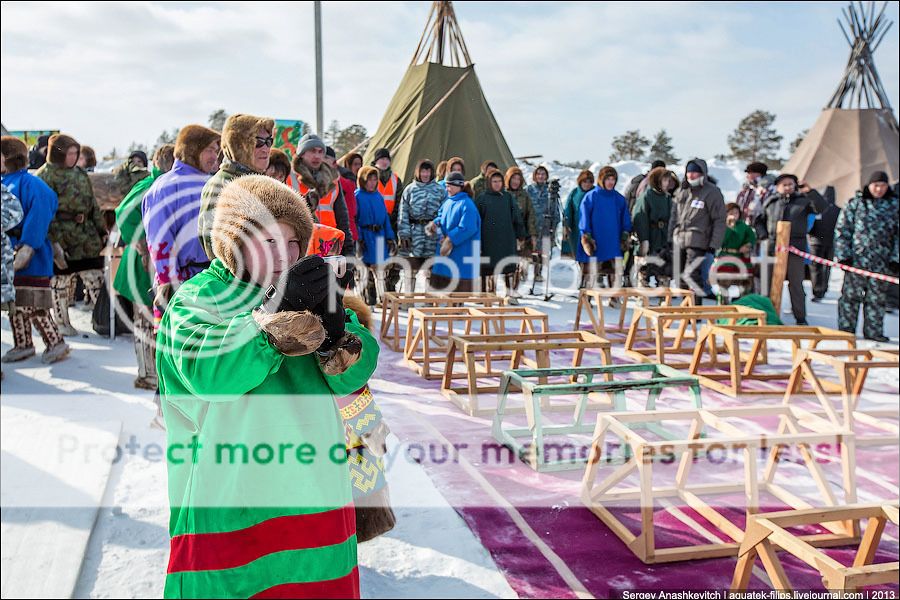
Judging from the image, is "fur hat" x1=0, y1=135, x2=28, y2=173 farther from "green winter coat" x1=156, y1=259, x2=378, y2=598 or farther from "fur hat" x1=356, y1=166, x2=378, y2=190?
"green winter coat" x1=156, y1=259, x2=378, y2=598

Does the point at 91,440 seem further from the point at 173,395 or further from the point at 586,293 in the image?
the point at 586,293

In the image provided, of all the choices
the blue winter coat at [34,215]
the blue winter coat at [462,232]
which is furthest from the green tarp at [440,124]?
the blue winter coat at [34,215]

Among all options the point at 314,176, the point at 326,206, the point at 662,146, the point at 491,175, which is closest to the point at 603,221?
the point at 491,175

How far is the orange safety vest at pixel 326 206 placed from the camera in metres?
4.82

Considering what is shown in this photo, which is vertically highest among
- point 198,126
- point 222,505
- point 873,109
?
point 873,109

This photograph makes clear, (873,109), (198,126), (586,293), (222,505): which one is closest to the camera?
(222,505)

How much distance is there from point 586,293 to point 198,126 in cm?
450

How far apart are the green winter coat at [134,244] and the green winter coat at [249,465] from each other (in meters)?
2.92

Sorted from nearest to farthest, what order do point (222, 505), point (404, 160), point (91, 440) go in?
point (222, 505), point (91, 440), point (404, 160)

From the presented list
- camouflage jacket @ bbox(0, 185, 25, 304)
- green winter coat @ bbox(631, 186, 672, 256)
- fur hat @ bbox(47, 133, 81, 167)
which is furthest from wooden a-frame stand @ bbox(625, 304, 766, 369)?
fur hat @ bbox(47, 133, 81, 167)

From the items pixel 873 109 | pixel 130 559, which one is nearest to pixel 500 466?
pixel 130 559

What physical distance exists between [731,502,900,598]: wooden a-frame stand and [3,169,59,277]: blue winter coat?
5.12 m

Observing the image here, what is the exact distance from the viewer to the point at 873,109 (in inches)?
675

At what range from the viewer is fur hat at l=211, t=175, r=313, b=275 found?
150 cm
